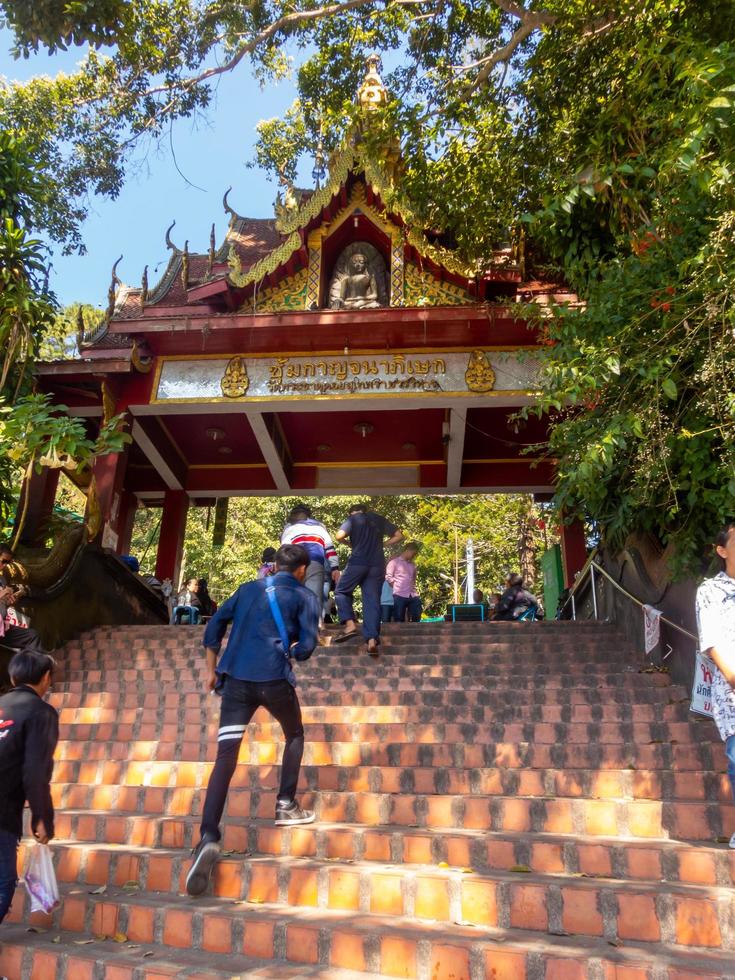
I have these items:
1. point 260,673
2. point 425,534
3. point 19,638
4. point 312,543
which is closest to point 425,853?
point 260,673

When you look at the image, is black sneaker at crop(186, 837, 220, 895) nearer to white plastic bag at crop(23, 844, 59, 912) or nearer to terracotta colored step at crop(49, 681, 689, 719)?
white plastic bag at crop(23, 844, 59, 912)

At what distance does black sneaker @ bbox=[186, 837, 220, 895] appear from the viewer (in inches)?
120

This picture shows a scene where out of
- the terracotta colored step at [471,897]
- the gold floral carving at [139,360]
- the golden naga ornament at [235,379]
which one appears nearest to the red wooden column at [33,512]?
the gold floral carving at [139,360]

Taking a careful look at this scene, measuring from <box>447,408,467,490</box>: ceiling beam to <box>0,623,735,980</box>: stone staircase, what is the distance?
5.40 metres

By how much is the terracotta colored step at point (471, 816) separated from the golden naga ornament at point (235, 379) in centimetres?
673

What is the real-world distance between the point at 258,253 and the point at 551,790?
10707mm

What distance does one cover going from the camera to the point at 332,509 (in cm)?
2412

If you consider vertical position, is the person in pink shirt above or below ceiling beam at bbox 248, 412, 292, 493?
below

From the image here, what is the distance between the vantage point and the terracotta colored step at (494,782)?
3742 mm

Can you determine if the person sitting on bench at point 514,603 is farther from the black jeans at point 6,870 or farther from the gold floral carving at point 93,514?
the black jeans at point 6,870

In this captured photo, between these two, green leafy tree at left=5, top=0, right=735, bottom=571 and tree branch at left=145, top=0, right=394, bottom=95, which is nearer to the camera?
green leafy tree at left=5, top=0, right=735, bottom=571

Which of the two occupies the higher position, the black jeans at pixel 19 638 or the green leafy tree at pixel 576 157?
the green leafy tree at pixel 576 157

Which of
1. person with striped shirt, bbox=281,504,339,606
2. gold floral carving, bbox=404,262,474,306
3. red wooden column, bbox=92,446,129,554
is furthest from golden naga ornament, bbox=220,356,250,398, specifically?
person with striped shirt, bbox=281,504,339,606

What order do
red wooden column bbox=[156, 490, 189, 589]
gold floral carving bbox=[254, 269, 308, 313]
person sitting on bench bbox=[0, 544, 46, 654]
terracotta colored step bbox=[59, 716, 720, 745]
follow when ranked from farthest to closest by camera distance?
red wooden column bbox=[156, 490, 189, 589] < gold floral carving bbox=[254, 269, 308, 313] < person sitting on bench bbox=[0, 544, 46, 654] < terracotta colored step bbox=[59, 716, 720, 745]
